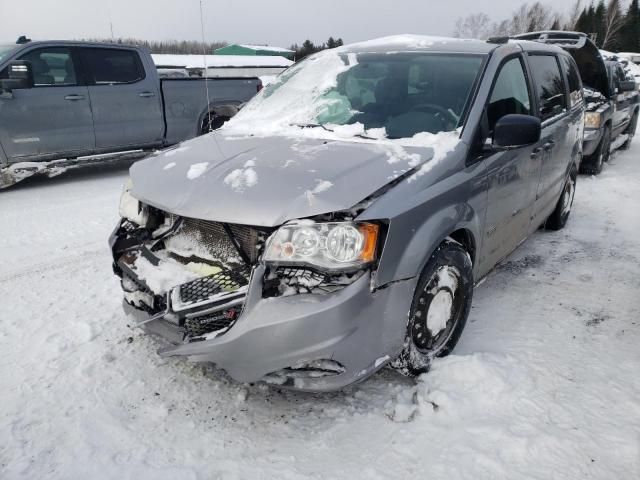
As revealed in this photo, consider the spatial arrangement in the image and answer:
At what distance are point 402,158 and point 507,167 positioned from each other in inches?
41.1

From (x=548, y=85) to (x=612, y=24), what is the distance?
7571 centimetres

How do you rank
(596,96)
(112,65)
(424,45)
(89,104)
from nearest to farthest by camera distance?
(424,45) < (89,104) < (112,65) < (596,96)

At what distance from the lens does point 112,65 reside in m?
7.48

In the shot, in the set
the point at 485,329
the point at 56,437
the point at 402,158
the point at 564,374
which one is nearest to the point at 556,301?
the point at 485,329

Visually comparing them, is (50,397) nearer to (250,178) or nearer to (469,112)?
(250,178)

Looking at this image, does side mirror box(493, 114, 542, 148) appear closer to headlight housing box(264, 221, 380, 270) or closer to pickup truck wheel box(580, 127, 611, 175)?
headlight housing box(264, 221, 380, 270)

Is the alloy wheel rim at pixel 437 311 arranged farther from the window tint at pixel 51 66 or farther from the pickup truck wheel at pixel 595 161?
the pickup truck wheel at pixel 595 161

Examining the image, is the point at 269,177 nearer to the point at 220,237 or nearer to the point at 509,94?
the point at 220,237

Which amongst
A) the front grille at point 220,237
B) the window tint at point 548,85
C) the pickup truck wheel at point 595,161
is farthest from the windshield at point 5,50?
the pickup truck wheel at point 595,161

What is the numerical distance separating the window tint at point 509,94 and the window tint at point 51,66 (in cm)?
597

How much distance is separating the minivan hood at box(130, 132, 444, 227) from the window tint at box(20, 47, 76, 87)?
189 inches

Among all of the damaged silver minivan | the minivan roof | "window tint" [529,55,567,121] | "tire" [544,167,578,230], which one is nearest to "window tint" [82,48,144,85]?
the damaged silver minivan

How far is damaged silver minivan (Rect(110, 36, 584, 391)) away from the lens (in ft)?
7.22

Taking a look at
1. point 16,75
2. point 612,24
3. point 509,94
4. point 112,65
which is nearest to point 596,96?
point 509,94
